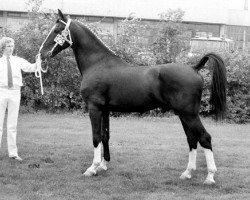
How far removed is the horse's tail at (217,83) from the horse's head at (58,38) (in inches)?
86.1

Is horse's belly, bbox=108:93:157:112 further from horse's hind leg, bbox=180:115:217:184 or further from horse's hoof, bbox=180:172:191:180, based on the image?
horse's hoof, bbox=180:172:191:180

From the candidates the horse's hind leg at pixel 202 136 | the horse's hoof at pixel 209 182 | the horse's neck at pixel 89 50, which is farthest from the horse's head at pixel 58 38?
the horse's hoof at pixel 209 182

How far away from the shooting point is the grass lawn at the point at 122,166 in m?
5.61

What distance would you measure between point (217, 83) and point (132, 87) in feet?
4.39

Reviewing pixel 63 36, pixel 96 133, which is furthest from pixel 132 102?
pixel 63 36

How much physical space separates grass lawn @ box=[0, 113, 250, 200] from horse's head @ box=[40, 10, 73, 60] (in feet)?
6.59

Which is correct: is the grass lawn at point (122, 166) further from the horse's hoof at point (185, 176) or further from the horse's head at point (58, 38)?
the horse's head at point (58, 38)

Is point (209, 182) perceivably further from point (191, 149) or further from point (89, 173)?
point (89, 173)

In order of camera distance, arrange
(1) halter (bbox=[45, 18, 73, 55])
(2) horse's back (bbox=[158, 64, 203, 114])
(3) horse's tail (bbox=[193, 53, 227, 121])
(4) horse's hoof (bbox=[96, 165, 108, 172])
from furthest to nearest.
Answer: (4) horse's hoof (bbox=[96, 165, 108, 172]) → (1) halter (bbox=[45, 18, 73, 55]) → (3) horse's tail (bbox=[193, 53, 227, 121]) → (2) horse's back (bbox=[158, 64, 203, 114])

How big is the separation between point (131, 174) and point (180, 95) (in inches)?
64.4

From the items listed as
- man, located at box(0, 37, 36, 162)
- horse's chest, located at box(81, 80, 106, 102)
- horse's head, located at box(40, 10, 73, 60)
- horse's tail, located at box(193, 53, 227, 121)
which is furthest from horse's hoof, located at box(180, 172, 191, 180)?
man, located at box(0, 37, 36, 162)

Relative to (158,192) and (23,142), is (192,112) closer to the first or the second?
(158,192)

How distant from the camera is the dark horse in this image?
6.00m

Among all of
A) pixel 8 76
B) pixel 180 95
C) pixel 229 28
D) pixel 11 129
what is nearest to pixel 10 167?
pixel 11 129
